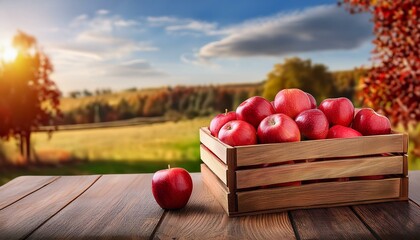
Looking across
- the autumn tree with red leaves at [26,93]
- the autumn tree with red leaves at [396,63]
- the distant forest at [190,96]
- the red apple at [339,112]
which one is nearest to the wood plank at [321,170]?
the red apple at [339,112]

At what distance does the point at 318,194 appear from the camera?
1191mm

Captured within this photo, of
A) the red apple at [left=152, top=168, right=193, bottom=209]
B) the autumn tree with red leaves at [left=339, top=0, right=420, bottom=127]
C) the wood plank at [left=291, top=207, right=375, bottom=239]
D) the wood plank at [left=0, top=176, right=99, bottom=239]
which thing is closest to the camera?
the wood plank at [left=291, top=207, right=375, bottom=239]

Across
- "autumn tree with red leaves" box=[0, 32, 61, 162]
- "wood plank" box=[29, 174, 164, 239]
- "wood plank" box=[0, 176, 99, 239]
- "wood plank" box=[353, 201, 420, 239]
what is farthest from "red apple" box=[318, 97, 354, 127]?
"autumn tree with red leaves" box=[0, 32, 61, 162]

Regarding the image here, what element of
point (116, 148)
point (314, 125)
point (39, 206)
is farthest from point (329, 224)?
point (116, 148)

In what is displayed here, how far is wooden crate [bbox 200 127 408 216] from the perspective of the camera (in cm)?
113

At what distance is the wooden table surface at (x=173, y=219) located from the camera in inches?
39.6

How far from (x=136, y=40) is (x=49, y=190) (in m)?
3.36

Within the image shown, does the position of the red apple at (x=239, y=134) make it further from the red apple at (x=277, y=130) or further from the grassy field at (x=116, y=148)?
the grassy field at (x=116, y=148)

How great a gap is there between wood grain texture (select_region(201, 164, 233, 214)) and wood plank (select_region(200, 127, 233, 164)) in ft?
0.23

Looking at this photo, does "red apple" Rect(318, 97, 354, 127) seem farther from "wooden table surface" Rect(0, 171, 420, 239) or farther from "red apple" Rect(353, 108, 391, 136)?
"wooden table surface" Rect(0, 171, 420, 239)

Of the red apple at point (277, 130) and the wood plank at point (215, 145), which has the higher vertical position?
the red apple at point (277, 130)

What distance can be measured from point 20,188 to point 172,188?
569 millimetres

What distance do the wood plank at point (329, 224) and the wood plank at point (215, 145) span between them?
0.21 metres

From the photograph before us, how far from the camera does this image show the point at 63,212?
1.20 m
